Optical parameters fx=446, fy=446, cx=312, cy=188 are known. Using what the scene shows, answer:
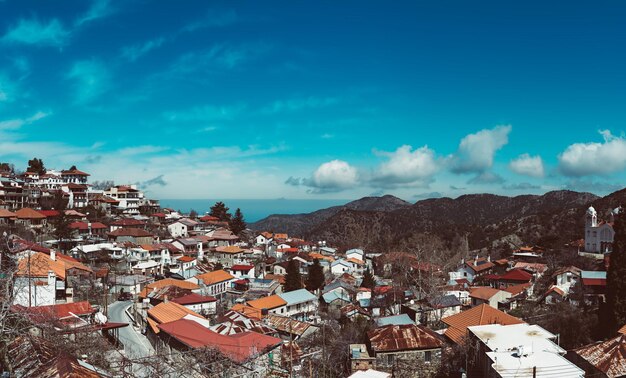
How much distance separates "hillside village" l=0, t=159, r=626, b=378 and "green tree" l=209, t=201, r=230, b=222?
9.37 meters

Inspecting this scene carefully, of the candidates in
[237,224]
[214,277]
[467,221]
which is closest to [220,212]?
[237,224]

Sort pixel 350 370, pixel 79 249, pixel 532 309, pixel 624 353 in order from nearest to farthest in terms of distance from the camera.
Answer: pixel 624 353, pixel 350 370, pixel 532 309, pixel 79 249

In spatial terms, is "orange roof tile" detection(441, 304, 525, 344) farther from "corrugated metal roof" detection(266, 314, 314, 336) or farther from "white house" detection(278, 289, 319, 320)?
"white house" detection(278, 289, 319, 320)

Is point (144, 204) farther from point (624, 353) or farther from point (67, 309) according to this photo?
point (624, 353)

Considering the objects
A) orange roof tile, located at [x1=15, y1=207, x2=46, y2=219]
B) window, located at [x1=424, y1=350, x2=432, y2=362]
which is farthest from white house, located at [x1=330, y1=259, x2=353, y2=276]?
window, located at [x1=424, y1=350, x2=432, y2=362]

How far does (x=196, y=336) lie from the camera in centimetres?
1852

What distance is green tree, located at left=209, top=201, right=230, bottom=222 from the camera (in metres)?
74.6

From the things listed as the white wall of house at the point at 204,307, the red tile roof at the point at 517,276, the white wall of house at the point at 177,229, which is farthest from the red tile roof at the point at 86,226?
the red tile roof at the point at 517,276

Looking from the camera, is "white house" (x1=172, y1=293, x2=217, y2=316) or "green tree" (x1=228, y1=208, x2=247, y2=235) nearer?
"white house" (x1=172, y1=293, x2=217, y2=316)

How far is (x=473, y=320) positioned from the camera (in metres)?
21.5

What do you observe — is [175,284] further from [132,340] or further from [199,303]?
[132,340]

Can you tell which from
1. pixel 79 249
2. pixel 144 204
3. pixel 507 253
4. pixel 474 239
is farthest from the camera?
pixel 474 239

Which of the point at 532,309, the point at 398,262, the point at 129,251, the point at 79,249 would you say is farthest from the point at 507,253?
the point at 79,249

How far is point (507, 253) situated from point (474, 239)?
23845 mm
